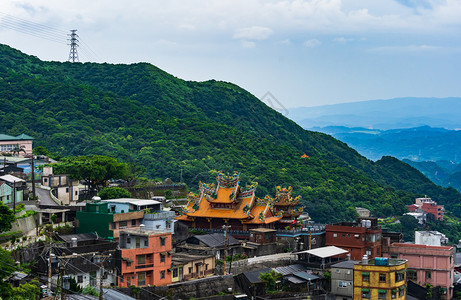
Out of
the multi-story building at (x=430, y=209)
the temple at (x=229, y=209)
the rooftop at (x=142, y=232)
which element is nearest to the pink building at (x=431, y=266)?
the temple at (x=229, y=209)

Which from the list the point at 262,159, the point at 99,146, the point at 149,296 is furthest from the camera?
the point at 262,159

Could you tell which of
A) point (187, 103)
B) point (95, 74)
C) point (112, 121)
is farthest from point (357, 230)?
point (95, 74)

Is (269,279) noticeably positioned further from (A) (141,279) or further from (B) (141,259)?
(B) (141,259)

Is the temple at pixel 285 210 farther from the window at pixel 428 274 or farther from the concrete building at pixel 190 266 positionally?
the concrete building at pixel 190 266

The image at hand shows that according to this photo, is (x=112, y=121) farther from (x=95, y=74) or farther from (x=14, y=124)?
(x=95, y=74)

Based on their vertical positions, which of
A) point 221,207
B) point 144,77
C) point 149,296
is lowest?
point 149,296
